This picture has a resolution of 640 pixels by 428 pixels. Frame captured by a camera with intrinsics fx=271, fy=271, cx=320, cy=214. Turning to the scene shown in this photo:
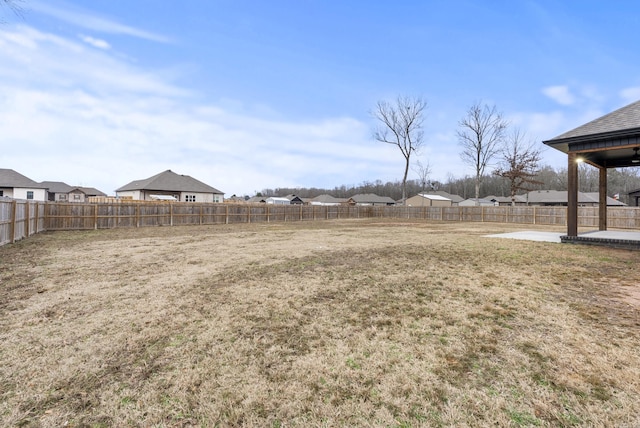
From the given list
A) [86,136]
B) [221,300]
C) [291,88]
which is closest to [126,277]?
[221,300]

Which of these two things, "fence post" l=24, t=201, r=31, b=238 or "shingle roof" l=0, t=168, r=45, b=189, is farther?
"shingle roof" l=0, t=168, r=45, b=189

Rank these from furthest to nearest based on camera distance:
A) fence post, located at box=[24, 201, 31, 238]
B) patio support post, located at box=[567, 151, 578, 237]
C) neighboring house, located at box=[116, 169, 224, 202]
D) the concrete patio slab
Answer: neighboring house, located at box=[116, 169, 224, 202] → fence post, located at box=[24, 201, 31, 238] → the concrete patio slab → patio support post, located at box=[567, 151, 578, 237]

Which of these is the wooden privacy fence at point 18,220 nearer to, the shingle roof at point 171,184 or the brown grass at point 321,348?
the brown grass at point 321,348

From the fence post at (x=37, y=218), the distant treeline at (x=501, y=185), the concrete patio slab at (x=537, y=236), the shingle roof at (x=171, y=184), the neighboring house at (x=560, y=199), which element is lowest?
the concrete patio slab at (x=537, y=236)

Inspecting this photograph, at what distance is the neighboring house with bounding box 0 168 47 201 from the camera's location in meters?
29.2

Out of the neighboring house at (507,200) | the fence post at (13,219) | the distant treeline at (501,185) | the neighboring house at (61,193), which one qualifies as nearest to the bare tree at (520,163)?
the distant treeline at (501,185)

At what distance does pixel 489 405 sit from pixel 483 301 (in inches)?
90.5

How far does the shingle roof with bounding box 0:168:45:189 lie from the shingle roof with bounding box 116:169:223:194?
8.30 meters

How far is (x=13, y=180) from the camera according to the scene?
1171 inches

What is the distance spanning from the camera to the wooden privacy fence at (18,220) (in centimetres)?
831

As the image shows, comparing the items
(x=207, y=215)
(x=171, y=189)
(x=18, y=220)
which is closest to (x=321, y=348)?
(x=18, y=220)

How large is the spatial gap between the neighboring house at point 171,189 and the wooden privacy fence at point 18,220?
20.2 m

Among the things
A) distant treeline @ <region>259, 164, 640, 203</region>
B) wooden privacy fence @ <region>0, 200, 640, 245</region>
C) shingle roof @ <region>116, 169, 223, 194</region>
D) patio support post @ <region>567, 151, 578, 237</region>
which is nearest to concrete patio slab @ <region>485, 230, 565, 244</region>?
patio support post @ <region>567, 151, 578, 237</region>

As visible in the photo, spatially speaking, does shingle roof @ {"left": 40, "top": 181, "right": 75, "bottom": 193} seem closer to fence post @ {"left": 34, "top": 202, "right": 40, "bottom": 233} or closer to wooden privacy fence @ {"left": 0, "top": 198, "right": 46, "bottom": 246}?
fence post @ {"left": 34, "top": 202, "right": 40, "bottom": 233}
